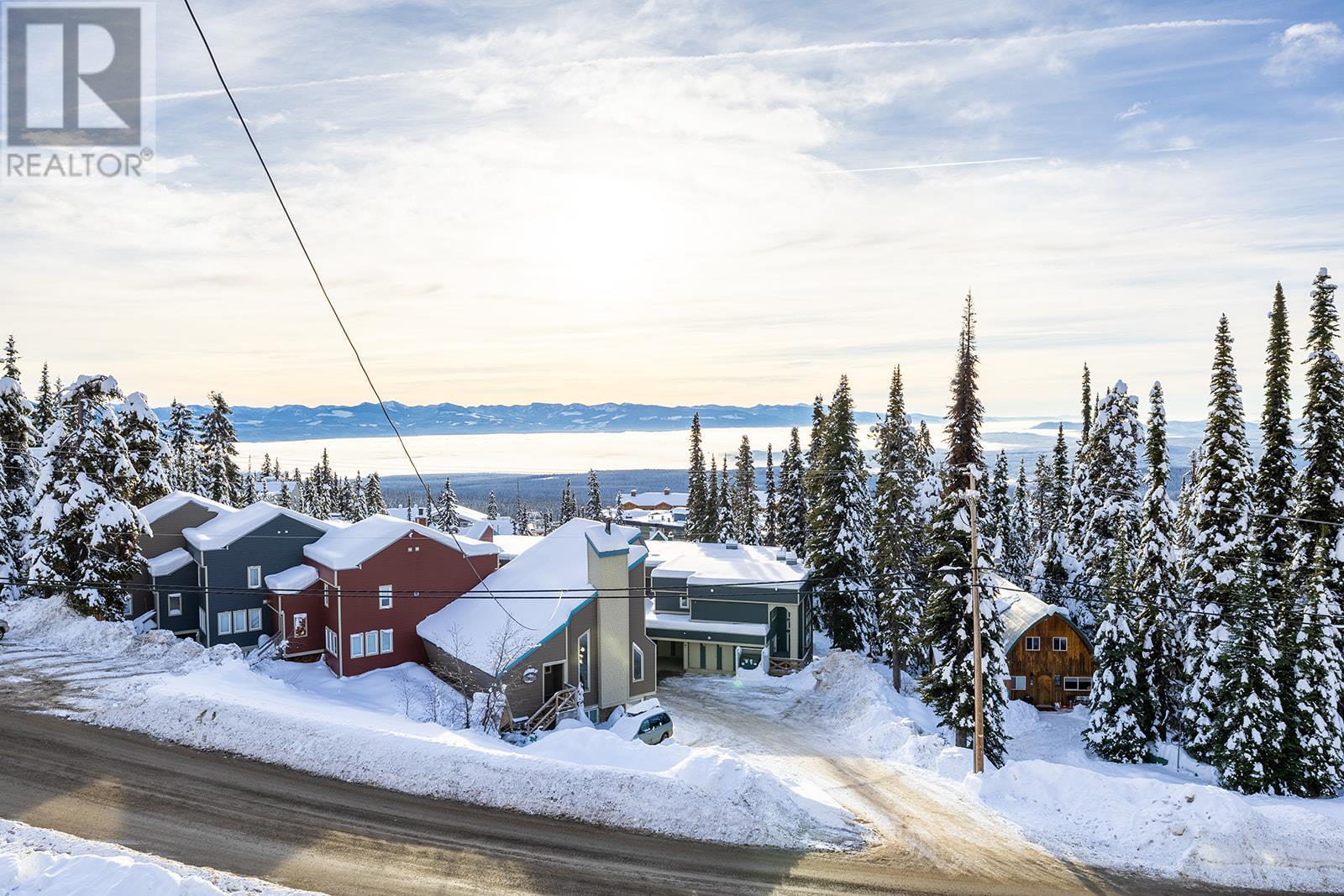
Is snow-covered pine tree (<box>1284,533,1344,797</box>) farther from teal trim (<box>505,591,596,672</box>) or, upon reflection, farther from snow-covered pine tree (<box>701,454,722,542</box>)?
snow-covered pine tree (<box>701,454,722,542</box>)

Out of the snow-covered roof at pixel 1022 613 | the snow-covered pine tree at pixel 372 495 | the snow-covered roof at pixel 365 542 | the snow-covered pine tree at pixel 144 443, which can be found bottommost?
the snow-covered roof at pixel 1022 613

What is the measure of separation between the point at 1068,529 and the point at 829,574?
565 inches

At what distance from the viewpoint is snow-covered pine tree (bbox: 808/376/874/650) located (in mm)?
48344

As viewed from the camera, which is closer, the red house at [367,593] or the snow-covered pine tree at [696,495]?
the red house at [367,593]

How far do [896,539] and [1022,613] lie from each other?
9373mm

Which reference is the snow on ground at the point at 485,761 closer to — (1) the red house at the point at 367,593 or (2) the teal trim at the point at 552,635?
(2) the teal trim at the point at 552,635

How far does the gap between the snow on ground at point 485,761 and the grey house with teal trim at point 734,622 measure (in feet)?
84.5

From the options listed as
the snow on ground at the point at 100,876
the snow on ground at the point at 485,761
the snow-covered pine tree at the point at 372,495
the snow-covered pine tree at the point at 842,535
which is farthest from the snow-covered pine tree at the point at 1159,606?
A: the snow-covered pine tree at the point at 372,495

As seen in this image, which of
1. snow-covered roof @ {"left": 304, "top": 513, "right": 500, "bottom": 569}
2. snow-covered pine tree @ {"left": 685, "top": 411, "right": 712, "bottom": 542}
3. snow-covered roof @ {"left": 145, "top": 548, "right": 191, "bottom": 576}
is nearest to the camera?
snow-covered roof @ {"left": 304, "top": 513, "right": 500, "bottom": 569}

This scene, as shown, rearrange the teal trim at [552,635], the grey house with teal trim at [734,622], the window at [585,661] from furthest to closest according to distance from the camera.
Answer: the grey house with teal trim at [734,622] < the window at [585,661] < the teal trim at [552,635]

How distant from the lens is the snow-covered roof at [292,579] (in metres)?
36.2

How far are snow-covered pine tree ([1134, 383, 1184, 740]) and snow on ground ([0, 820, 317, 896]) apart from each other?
117 feet

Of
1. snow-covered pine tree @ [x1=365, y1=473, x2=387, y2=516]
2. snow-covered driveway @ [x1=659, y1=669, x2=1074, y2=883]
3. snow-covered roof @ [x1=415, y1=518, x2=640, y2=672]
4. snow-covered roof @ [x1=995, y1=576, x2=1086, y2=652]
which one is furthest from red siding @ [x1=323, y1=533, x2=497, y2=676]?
snow-covered pine tree @ [x1=365, y1=473, x2=387, y2=516]

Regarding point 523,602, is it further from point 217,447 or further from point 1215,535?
point 217,447
